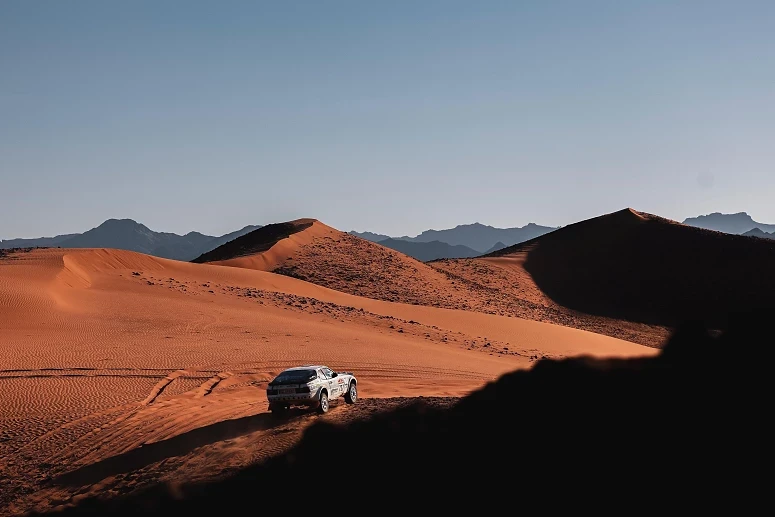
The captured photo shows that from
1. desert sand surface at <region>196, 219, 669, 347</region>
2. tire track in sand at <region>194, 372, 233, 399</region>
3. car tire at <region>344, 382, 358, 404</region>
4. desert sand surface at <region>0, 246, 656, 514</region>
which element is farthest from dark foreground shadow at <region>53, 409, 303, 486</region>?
desert sand surface at <region>196, 219, 669, 347</region>

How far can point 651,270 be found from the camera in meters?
77.7

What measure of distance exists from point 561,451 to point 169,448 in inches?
355

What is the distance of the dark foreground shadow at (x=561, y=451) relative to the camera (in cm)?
959

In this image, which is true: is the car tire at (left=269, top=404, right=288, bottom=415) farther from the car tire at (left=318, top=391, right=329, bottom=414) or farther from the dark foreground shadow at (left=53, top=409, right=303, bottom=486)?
the car tire at (left=318, top=391, right=329, bottom=414)

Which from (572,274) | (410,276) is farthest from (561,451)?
(572,274)

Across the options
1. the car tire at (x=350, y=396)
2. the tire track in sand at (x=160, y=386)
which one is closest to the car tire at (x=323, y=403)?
the car tire at (x=350, y=396)

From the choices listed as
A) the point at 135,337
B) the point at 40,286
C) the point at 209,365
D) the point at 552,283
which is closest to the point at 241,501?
the point at 209,365

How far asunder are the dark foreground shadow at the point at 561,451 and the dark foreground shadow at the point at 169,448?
164 centimetres

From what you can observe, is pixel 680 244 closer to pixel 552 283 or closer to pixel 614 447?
pixel 552 283

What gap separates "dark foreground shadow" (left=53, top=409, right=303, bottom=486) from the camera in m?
14.7

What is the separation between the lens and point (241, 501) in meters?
12.3

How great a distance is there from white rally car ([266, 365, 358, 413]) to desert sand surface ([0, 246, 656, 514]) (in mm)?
467

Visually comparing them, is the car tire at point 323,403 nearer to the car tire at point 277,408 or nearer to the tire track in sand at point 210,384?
the car tire at point 277,408

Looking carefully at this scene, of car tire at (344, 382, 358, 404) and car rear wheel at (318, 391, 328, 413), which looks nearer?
car rear wheel at (318, 391, 328, 413)
